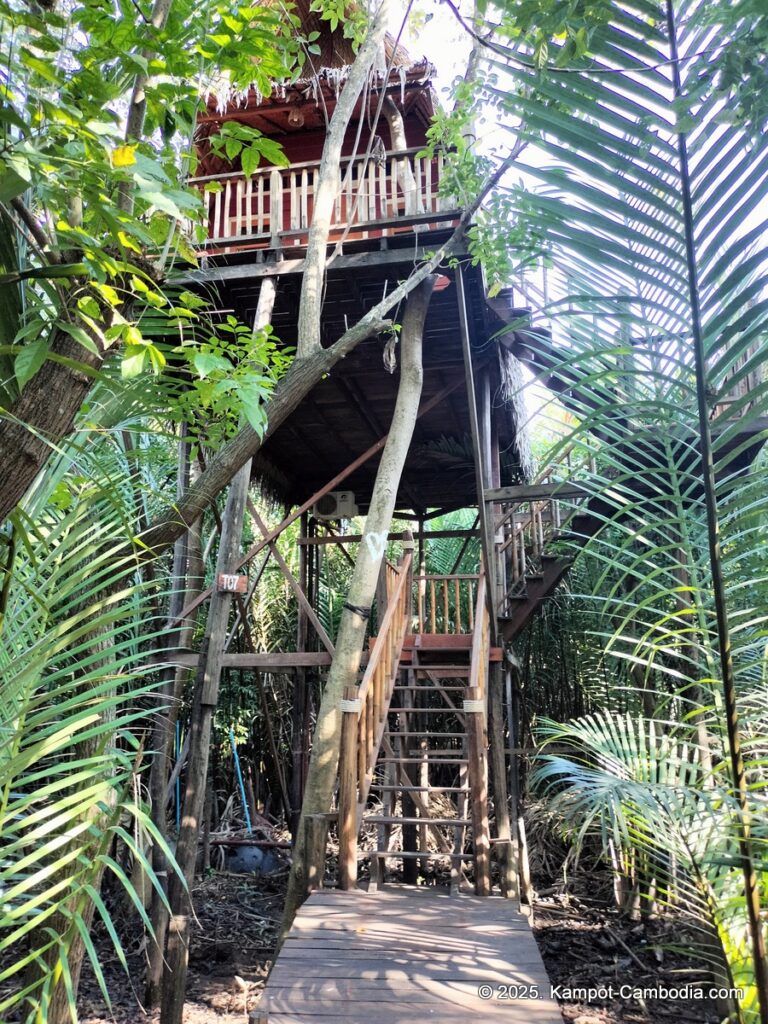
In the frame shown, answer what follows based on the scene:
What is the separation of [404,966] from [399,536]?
8250mm

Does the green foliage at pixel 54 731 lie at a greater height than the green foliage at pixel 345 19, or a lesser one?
lesser

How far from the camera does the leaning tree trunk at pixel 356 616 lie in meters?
4.50

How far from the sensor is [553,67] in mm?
1355

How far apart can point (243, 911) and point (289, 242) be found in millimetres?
6755

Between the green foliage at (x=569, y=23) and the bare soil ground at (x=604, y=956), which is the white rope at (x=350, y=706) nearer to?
the bare soil ground at (x=604, y=956)

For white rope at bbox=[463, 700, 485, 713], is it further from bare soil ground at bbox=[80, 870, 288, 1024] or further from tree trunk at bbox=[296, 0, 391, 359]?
bare soil ground at bbox=[80, 870, 288, 1024]

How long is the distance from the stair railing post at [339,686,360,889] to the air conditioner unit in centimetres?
493

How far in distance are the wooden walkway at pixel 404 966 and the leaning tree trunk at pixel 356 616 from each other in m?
0.83

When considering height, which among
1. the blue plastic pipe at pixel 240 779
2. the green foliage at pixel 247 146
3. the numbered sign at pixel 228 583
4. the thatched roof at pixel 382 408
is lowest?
the blue plastic pipe at pixel 240 779

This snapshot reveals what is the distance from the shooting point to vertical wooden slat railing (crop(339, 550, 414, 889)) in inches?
159

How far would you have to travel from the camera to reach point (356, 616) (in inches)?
198

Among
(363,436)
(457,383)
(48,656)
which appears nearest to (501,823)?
(457,383)

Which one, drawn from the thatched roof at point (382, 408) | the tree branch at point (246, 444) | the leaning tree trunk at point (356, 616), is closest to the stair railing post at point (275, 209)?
the thatched roof at point (382, 408)

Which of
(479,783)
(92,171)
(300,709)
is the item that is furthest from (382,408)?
(92,171)
